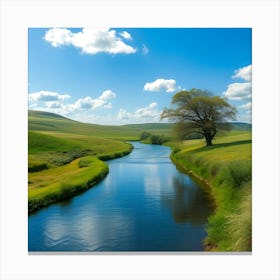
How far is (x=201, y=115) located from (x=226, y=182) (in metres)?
9.11

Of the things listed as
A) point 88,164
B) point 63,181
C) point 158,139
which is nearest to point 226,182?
point 88,164

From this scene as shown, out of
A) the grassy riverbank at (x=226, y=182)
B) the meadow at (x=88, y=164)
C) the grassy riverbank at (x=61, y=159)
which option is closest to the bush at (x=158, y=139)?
the grassy riverbank at (x=226, y=182)

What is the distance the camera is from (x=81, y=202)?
1128 cm

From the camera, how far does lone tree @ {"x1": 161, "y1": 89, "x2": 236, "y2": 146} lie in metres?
17.3

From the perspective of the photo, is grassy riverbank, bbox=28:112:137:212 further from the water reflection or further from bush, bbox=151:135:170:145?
bush, bbox=151:135:170:145

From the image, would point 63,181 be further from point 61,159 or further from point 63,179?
point 61,159

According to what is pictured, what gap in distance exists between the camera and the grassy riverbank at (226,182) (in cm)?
705

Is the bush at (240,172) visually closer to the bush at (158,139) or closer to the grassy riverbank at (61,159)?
the grassy riverbank at (61,159)

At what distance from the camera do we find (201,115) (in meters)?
20.2
